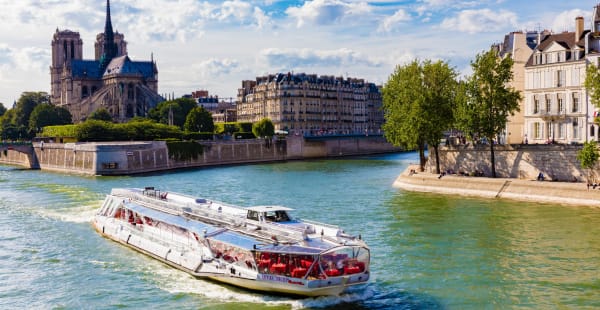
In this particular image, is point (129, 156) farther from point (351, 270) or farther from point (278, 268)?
Answer: point (351, 270)

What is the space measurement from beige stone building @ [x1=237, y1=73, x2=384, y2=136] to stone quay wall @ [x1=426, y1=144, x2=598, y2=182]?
66742mm

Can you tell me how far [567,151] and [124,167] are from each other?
4450 centimetres

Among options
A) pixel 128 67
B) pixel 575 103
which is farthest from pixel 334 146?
pixel 575 103

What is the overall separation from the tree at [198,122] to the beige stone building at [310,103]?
1772 centimetres

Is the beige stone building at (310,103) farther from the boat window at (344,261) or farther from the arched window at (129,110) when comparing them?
the boat window at (344,261)

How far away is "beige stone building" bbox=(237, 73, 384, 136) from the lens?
129m

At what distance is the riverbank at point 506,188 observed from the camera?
3875cm

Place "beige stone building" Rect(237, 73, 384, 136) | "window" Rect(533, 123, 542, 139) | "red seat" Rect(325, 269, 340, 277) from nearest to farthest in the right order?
"red seat" Rect(325, 269, 340, 277), "window" Rect(533, 123, 542, 139), "beige stone building" Rect(237, 73, 384, 136)

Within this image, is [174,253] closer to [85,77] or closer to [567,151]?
[567,151]

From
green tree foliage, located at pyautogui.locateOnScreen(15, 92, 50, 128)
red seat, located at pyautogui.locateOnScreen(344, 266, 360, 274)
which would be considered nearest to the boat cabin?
red seat, located at pyautogui.locateOnScreen(344, 266, 360, 274)

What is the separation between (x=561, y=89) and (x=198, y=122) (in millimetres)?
66546

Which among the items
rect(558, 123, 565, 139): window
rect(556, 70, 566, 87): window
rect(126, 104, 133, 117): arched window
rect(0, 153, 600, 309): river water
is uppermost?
rect(126, 104, 133, 117): arched window

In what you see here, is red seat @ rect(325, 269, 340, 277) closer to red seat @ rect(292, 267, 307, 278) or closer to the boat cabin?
Result: red seat @ rect(292, 267, 307, 278)

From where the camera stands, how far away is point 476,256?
26312mm
